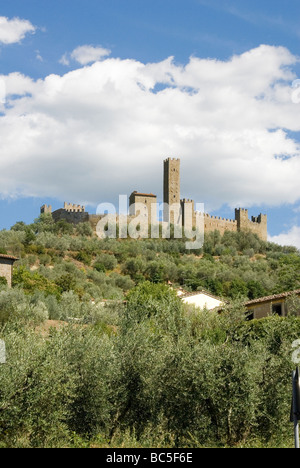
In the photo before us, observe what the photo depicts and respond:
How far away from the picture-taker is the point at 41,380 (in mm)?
13906

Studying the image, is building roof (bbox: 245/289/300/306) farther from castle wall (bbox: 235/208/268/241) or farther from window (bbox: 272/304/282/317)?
castle wall (bbox: 235/208/268/241)

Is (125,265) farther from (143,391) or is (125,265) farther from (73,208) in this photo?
(143,391)

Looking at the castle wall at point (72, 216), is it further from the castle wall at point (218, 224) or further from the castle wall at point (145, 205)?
the castle wall at point (218, 224)

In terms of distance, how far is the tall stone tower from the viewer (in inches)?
3568

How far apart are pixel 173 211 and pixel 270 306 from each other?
60135mm

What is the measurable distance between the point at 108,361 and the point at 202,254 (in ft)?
203

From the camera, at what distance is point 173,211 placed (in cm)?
9119

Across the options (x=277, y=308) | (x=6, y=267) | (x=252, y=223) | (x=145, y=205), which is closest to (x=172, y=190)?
(x=145, y=205)

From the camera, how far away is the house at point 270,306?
101ft

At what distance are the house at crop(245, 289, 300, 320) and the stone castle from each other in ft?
178

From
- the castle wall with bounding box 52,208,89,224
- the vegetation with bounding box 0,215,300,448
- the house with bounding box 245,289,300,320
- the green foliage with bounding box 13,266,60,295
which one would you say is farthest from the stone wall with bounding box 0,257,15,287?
the castle wall with bounding box 52,208,89,224

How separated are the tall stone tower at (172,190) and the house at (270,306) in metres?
57.6
